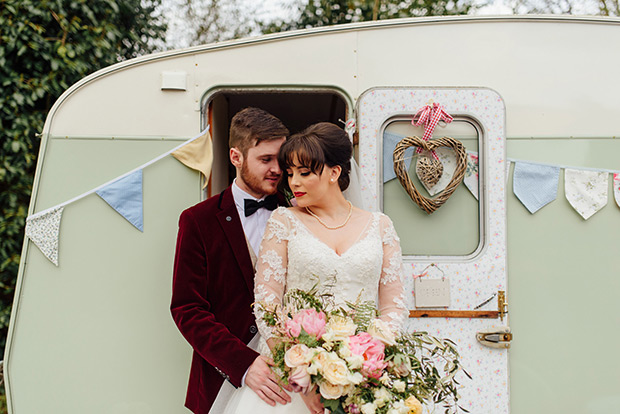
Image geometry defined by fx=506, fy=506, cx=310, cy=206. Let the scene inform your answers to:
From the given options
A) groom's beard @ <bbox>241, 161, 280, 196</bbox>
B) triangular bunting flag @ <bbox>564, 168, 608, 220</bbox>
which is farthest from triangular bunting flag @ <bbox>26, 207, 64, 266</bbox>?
triangular bunting flag @ <bbox>564, 168, 608, 220</bbox>

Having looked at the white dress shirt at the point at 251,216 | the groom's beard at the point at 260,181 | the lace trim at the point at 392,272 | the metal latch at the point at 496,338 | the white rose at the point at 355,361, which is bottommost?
the metal latch at the point at 496,338

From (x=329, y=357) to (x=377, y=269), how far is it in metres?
0.54

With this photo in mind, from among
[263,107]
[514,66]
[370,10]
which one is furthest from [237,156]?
[370,10]

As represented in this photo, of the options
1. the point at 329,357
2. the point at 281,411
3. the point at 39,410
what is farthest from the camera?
the point at 39,410

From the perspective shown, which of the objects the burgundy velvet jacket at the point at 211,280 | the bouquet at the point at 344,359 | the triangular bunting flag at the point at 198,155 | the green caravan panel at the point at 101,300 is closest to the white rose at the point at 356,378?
the bouquet at the point at 344,359

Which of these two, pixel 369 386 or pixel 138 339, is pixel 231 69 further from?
pixel 369 386

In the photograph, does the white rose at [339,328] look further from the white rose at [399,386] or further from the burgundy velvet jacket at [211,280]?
the burgundy velvet jacket at [211,280]

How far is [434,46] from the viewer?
2820 mm

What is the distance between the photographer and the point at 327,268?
2068 millimetres

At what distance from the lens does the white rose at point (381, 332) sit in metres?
1.85

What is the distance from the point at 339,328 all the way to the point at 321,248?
408 mm

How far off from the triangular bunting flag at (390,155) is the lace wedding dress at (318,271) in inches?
23.7

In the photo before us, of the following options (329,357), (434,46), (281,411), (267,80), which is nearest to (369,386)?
(329,357)

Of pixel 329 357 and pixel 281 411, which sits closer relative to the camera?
pixel 329 357
